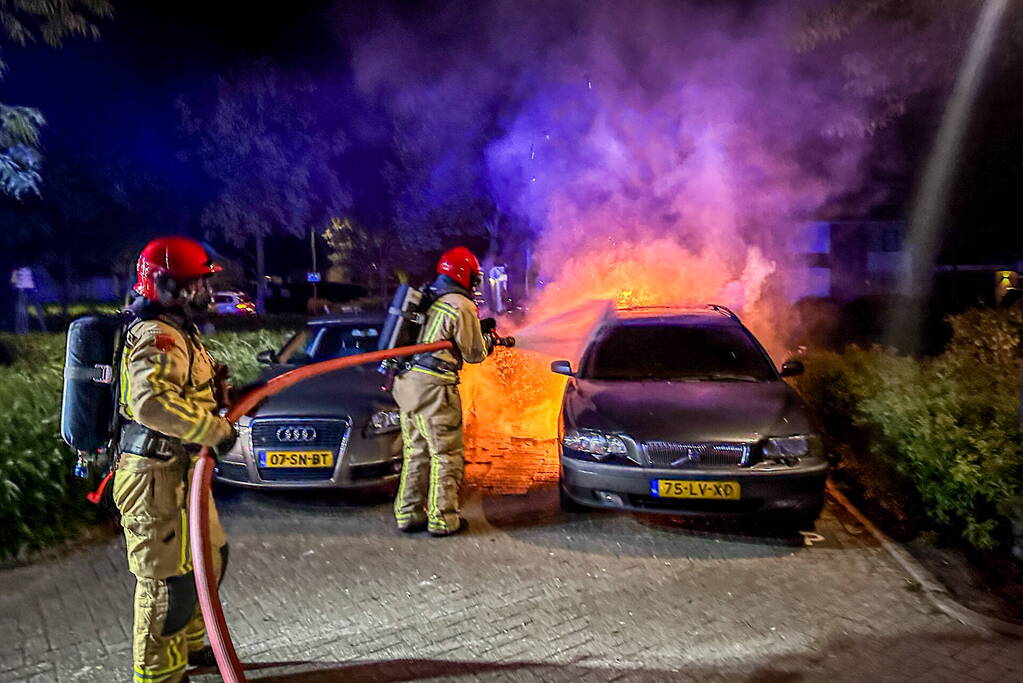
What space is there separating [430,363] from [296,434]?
126cm

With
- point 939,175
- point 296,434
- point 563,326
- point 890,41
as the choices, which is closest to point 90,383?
point 296,434

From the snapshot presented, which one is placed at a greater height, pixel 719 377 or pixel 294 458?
pixel 719 377

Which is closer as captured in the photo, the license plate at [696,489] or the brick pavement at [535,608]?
the brick pavement at [535,608]

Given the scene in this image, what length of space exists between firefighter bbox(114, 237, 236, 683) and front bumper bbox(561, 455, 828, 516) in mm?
2720

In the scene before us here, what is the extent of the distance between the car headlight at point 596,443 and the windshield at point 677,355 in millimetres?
A: 1075

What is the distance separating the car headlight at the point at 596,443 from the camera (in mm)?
→ 5305

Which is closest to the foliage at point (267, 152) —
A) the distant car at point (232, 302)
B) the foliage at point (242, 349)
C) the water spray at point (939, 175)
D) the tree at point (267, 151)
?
the tree at point (267, 151)

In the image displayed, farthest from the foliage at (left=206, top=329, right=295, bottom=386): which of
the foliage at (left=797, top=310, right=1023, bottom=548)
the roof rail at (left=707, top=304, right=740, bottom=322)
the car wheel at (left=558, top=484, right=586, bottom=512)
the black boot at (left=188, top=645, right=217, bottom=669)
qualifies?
the foliage at (left=797, top=310, right=1023, bottom=548)

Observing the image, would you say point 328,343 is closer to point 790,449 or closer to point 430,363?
point 430,363

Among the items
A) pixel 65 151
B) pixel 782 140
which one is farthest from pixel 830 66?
pixel 65 151

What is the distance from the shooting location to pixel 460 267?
220 inches

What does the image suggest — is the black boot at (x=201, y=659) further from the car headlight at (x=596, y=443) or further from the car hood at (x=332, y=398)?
the car headlight at (x=596, y=443)

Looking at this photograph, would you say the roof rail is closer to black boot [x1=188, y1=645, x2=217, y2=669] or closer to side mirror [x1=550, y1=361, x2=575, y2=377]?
side mirror [x1=550, y1=361, x2=575, y2=377]

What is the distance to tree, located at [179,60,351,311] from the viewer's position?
1400 cm
